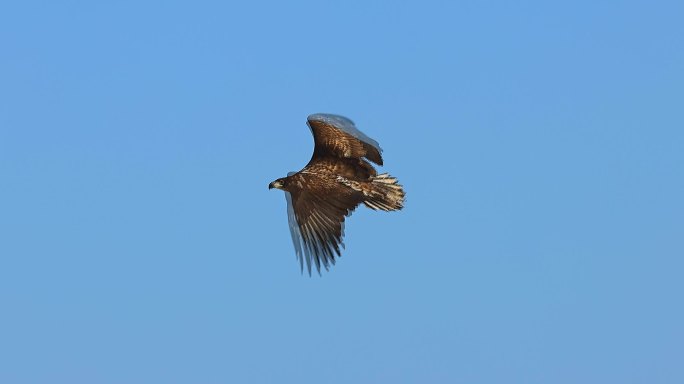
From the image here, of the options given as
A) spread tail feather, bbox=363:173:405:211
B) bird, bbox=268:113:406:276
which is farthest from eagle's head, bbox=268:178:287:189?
spread tail feather, bbox=363:173:405:211

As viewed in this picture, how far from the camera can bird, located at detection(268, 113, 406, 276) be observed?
33625 mm

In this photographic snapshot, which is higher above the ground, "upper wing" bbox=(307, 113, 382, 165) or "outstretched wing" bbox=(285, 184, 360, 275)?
"upper wing" bbox=(307, 113, 382, 165)

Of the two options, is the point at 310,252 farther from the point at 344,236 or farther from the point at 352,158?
the point at 352,158

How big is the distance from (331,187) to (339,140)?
5.33ft

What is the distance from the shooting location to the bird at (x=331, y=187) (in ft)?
110

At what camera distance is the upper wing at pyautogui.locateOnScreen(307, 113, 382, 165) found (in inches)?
1383

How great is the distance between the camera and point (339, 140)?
A: 3531cm

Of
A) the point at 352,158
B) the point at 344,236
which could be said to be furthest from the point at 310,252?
the point at 352,158

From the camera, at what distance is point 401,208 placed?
35156mm

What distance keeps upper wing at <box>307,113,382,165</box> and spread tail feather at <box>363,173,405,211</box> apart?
62cm

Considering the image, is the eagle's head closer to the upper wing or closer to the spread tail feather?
the upper wing

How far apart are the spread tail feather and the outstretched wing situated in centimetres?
81

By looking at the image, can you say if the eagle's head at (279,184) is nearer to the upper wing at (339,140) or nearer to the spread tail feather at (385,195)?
the upper wing at (339,140)

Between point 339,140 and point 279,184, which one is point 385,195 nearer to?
point 339,140
